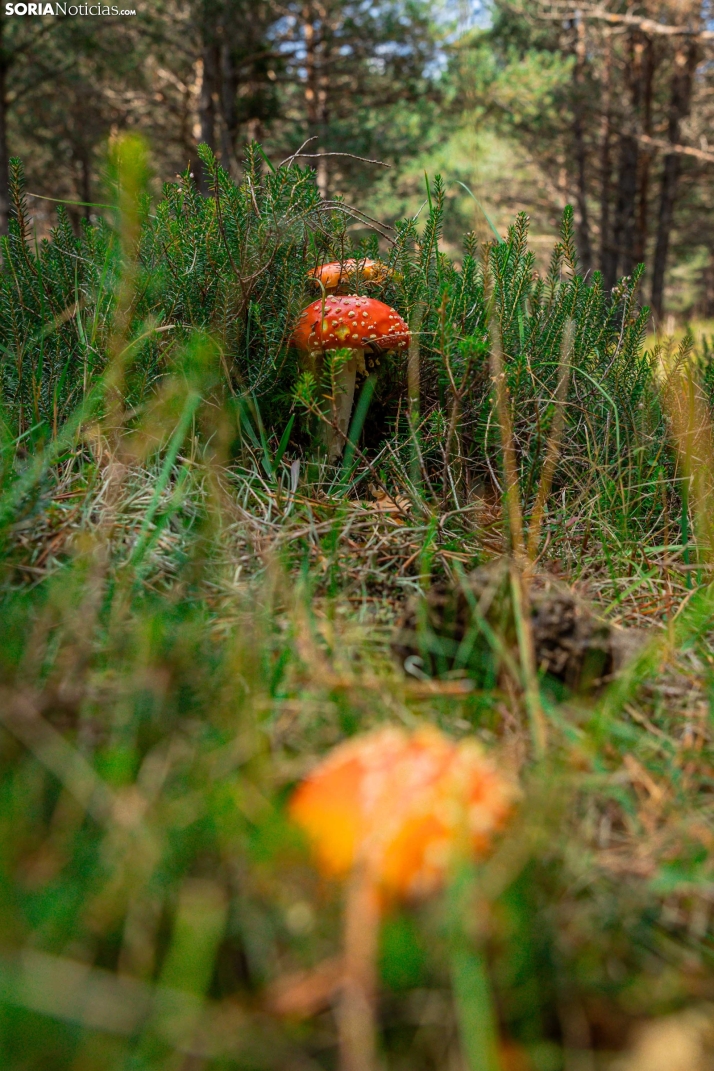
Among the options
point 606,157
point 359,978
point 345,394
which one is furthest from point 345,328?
point 606,157

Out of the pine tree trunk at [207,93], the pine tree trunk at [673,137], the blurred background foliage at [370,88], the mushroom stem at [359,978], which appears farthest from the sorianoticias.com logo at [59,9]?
the mushroom stem at [359,978]

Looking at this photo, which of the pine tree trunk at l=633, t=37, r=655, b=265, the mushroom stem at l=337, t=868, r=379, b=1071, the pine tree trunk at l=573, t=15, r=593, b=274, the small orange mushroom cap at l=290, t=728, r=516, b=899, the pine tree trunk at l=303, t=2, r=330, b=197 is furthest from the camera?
the pine tree trunk at l=573, t=15, r=593, b=274

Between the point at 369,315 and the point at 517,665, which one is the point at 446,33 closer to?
the point at 369,315

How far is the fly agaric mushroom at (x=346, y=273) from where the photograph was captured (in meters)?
2.13

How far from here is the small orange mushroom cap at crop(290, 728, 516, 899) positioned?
0.71m

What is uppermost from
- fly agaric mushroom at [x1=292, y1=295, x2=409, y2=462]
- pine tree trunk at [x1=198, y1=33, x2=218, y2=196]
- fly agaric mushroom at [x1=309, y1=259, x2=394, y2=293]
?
pine tree trunk at [x1=198, y1=33, x2=218, y2=196]

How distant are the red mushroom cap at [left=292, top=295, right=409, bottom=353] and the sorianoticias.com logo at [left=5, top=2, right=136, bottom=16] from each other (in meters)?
6.74

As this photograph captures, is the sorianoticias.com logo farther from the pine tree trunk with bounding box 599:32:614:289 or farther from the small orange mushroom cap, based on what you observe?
the small orange mushroom cap

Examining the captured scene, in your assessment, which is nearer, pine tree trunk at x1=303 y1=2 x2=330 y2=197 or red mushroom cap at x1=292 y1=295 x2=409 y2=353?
red mushroom cap at x1=292 y1=295 x2=409 y2=353

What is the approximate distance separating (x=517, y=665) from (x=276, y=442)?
1158mm

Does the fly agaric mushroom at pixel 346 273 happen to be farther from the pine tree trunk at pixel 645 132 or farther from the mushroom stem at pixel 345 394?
the pine tree trunk at pixel 645 132

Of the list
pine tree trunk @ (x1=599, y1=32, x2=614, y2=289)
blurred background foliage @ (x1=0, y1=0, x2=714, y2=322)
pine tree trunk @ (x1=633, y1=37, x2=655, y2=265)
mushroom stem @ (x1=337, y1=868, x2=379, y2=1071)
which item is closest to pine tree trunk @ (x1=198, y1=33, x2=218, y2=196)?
blurred background foliage @ (x1=0, y1=0, x2=714, y2=322)

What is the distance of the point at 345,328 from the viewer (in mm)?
1913

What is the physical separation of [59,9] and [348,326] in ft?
28.0
